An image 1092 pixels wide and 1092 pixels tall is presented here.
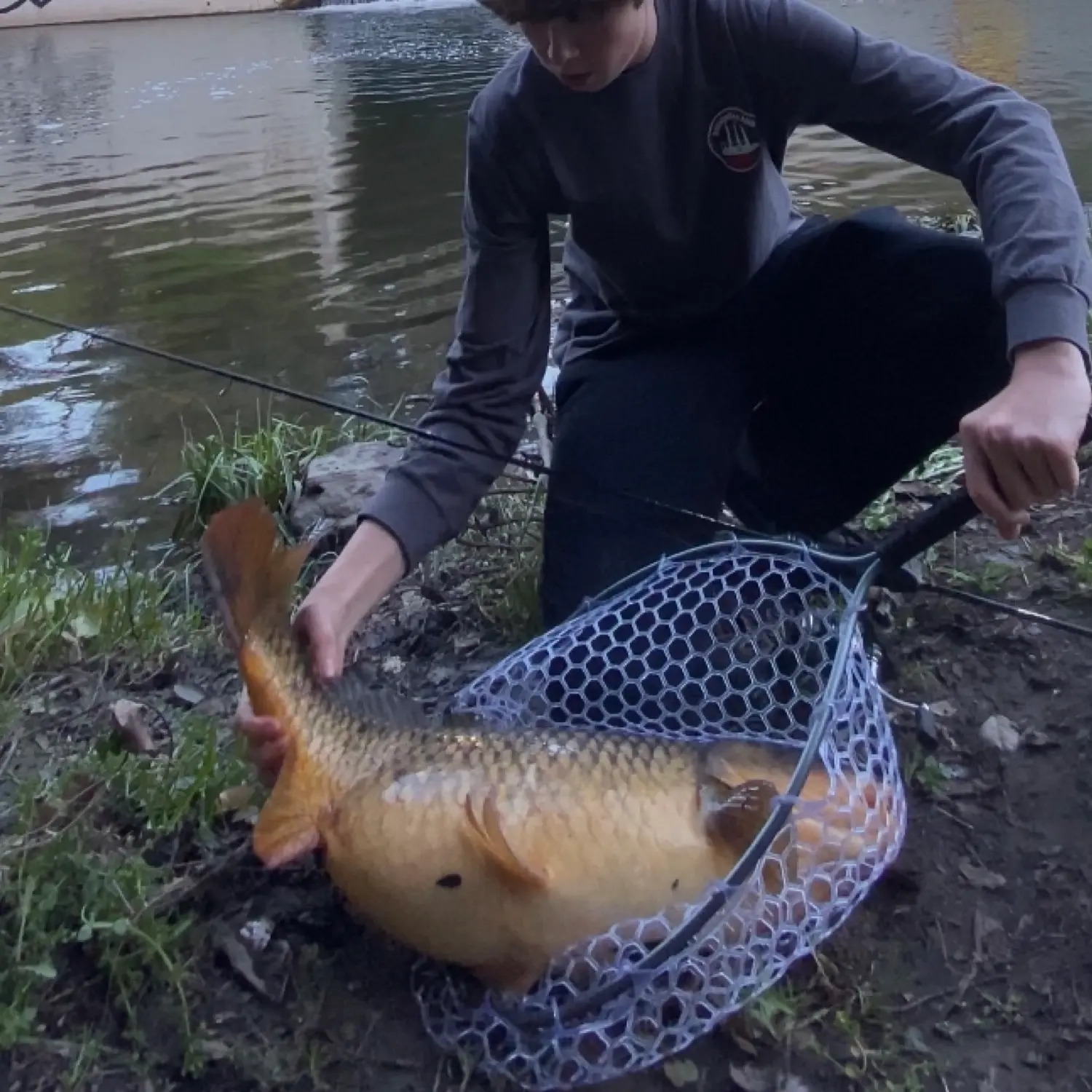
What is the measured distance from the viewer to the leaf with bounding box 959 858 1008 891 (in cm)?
161

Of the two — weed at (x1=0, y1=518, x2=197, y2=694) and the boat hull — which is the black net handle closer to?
weed at (x1=0, y1=518, x2=197, y2=694)

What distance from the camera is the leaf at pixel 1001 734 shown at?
5.97 feet

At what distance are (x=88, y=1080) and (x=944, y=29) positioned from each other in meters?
15.8

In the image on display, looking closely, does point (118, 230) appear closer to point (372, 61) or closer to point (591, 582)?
point (591, 582)

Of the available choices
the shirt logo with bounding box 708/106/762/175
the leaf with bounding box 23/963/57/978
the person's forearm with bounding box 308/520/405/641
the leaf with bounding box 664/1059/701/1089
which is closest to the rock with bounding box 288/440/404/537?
the person's forearm with bounding box 308/520/405/641

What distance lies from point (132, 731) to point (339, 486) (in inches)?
52.9

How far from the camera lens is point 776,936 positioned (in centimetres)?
135

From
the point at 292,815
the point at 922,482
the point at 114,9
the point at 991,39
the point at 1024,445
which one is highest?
the point at 1024,445

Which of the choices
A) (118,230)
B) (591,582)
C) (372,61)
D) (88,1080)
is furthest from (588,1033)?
(372,61)

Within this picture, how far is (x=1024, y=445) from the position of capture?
1305 millimetres

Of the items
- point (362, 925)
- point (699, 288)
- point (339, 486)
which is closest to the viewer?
point (362, 925)

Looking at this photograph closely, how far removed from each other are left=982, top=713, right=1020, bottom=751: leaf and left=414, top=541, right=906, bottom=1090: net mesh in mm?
257

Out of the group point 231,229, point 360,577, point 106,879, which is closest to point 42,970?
point 106,879

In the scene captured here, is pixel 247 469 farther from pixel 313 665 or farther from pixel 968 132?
pixel 968 132
